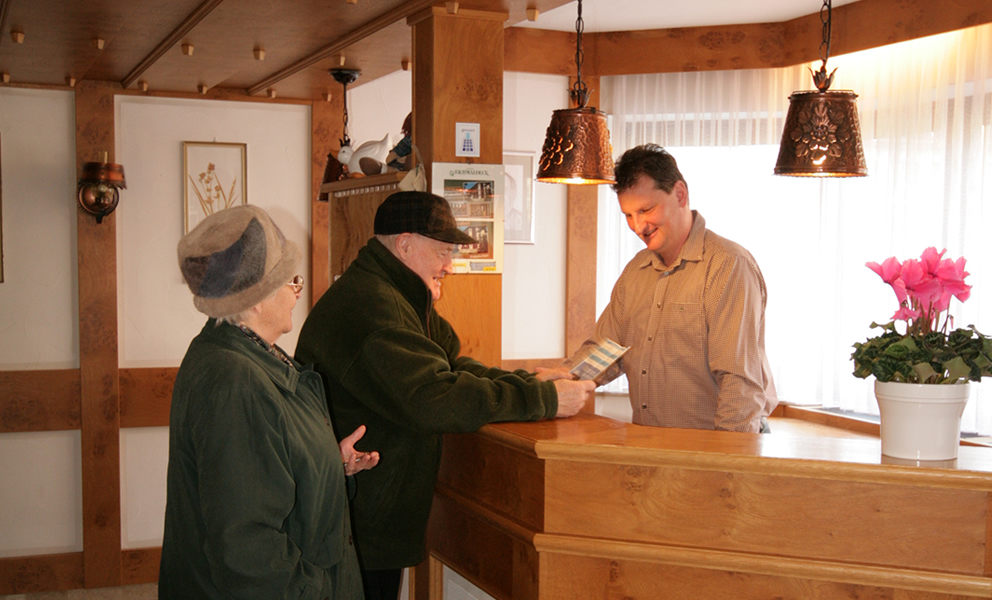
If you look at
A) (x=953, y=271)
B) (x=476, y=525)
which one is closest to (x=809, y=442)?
(x=953, y=271)

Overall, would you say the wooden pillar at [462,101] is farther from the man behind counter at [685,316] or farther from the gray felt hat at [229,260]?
→ the gray felt hat at [229,260]

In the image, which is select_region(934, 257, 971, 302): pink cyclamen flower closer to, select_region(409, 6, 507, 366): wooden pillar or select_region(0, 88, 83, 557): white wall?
select_region(409, 6, 507, 366): wooden pillar

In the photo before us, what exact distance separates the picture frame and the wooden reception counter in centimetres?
323

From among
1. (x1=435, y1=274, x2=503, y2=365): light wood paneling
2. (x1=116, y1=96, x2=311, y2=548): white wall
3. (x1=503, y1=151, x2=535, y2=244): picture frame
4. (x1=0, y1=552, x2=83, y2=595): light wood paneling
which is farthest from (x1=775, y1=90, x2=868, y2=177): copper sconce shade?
(x1=0, y1=552, x2=83, y2=595): light wood paneling

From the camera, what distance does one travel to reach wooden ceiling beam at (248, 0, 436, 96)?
3.11m

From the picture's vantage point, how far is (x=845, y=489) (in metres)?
1.89

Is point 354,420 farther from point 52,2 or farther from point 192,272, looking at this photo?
point 52,2

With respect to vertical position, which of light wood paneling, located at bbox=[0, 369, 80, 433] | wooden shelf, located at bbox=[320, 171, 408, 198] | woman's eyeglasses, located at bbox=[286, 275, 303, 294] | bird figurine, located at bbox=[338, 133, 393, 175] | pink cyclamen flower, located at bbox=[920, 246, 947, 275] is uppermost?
bird figurine, located at bbox=[338, 133, 393, 175]

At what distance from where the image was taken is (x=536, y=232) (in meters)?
5.43

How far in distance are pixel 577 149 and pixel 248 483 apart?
1.57 m

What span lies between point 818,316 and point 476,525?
10.1ft

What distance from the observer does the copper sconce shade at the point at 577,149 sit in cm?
275

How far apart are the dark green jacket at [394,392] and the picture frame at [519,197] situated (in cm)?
292

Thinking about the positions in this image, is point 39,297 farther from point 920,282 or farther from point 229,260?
point 920,282
